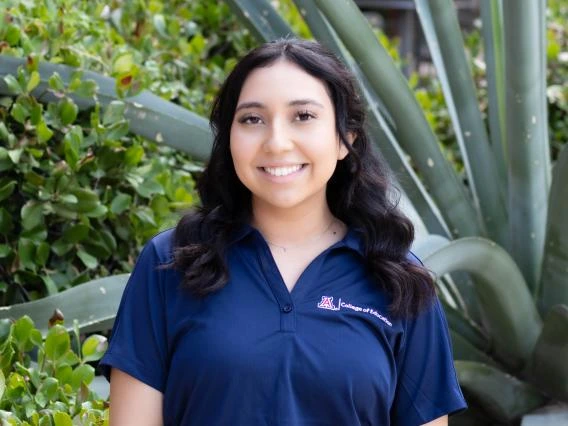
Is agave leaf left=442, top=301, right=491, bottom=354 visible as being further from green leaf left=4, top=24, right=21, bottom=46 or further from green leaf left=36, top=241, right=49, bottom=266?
green leaf left=4, top=24, right=21, bottom=46

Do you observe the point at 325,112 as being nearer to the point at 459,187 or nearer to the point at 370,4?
the point at 459,187

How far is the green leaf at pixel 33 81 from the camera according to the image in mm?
3352

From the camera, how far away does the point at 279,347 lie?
210 cm

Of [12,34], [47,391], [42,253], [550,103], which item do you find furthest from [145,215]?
[550,103]

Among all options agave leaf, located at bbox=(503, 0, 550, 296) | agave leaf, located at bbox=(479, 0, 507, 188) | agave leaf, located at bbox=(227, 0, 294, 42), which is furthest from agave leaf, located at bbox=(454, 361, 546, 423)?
agave leaf, located at bbox=(227, 0, 294, 42)

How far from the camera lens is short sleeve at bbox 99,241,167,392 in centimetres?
216

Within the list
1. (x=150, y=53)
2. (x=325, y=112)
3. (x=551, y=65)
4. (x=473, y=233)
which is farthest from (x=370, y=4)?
(x=325, y=112)

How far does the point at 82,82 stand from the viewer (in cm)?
346

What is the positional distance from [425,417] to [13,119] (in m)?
1.69

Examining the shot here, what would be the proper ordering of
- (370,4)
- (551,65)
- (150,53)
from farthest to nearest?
(370,4) → (551,65) → (150,53)

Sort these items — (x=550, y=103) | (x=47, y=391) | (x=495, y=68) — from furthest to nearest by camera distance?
(x=550, y=103) < (x=495, y=68) < (x=47, y=391)

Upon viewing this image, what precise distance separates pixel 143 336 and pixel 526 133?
1.81 m

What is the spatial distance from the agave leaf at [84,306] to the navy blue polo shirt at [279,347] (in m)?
0.92

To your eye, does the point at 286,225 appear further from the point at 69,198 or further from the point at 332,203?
the point at 69,198
